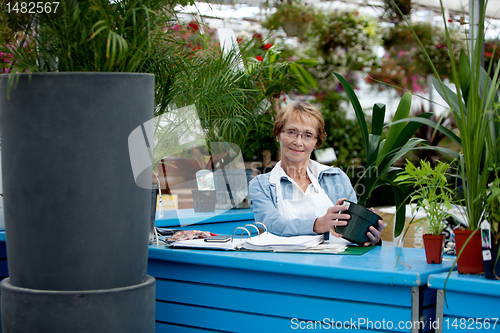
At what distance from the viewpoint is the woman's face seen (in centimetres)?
231

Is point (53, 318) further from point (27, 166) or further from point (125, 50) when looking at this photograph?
point (125, 50)

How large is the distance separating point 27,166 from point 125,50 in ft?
1.36

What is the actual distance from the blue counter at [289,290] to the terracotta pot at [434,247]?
4 cm

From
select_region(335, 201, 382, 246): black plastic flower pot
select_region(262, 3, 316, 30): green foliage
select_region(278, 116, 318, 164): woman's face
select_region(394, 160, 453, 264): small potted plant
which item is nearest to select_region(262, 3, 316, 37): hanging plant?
select_region(262, 3, 316, 30): green foliage

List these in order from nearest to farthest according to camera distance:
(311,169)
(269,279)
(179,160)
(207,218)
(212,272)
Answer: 1. (269,279)
2. (212,272)
3. (311,169)
4. (179,160)
5. (207,218)

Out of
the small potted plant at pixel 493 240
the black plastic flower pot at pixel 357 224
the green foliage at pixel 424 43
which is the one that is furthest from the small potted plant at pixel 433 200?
the green foliage at pixel 424 43

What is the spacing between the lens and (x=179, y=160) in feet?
9.84

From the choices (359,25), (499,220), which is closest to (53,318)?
(499,220)

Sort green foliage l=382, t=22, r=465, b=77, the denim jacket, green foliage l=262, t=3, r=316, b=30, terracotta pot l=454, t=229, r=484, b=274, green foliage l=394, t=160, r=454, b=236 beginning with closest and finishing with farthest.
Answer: terracotta pot l=454, t=229, r=484, b=274 → green foliage l=394, t=160, r=454, b=236 → the denim jacket → green foliage l=262, t=3, r=316, b=30 → green foliage l=382, t=22, r=465, b=77

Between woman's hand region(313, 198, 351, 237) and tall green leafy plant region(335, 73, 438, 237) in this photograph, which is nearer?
woman's hand region(313, 198, 351, 237)

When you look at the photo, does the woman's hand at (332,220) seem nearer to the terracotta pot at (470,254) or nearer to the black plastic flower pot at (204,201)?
the terracotta pot at (470,254)

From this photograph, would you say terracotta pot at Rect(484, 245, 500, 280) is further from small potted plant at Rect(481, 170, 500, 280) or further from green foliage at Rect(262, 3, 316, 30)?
Result: green foliage at Rect(262, 3, 316, 30)

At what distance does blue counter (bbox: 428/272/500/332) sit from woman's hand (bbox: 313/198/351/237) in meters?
0.52

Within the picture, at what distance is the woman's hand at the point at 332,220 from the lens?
1.90 metres
